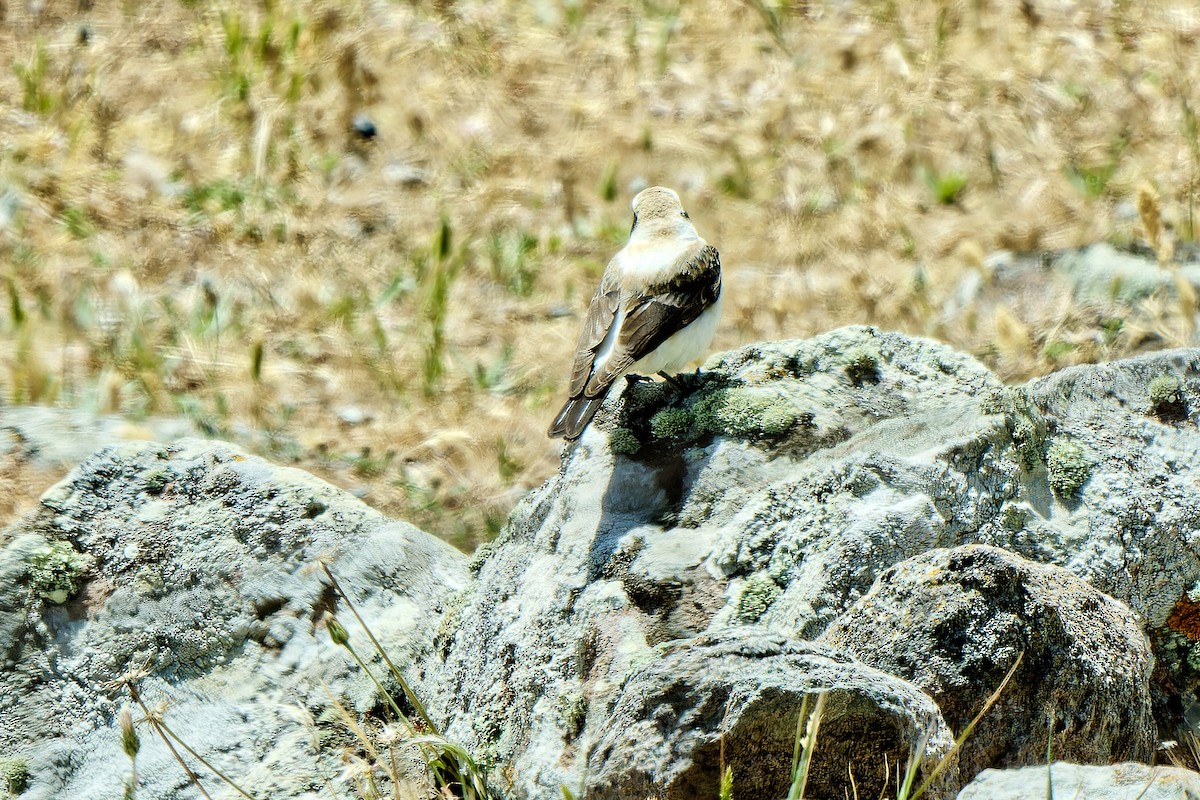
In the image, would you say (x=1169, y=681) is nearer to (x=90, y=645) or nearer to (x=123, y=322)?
(x=90, y=645)

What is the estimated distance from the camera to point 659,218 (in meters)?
5.89

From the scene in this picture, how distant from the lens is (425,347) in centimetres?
790

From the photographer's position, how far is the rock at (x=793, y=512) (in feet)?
12.0

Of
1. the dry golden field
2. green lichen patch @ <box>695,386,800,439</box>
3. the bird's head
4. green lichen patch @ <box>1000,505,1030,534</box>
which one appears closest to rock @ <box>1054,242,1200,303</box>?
the dry golden field

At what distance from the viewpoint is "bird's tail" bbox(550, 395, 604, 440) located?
4.40m

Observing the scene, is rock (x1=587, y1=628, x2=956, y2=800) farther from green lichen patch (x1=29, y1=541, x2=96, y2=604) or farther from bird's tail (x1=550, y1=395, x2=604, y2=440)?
green lichen patch (x1=29, y1=541, x2=96, y2=604)

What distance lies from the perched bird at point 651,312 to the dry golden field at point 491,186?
1.65 m

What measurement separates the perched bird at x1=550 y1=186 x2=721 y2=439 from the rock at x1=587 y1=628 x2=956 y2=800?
1798mm

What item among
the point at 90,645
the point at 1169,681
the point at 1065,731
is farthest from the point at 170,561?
the point at 1169,681

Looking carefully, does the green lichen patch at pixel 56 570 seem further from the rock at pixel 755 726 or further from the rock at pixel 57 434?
the rock at pixel 755 726

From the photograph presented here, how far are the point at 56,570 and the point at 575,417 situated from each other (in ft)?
6.21

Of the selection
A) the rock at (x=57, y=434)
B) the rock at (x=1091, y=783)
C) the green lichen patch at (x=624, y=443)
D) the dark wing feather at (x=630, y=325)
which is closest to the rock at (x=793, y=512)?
the green lichen patch at (x=624, y=443)

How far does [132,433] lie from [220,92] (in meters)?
5.13

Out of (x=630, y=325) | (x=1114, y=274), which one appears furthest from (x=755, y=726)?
(x=1114, y=274)
